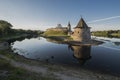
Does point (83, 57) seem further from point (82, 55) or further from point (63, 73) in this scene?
point (63, 73)

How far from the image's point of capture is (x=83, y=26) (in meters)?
50.3

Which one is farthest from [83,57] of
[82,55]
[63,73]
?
[63,73]

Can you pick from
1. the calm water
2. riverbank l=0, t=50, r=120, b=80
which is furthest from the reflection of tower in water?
riverbank l=0, t=50, r=120, b=80

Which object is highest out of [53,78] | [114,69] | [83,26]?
[83,26]

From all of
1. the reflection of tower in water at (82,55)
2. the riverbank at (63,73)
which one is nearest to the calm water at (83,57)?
the reflection of tower in water at (82,55)

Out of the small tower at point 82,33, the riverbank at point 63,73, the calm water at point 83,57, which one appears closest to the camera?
the riverbank at point 63,73

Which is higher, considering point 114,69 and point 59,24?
point 59,24

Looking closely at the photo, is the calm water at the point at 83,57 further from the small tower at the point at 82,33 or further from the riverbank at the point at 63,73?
the small tower at the point at 82,33

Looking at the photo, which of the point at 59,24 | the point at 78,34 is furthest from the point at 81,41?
the point at 59,24

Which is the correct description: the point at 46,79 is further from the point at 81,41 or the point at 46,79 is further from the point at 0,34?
the point at 0,34

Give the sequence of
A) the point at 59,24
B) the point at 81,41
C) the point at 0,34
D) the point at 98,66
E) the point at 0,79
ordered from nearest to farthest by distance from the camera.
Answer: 1. the point at 0,79
2. the point at 98,66
3. the point at 81,41
4. the point at 0,34
5. the point at 59,24

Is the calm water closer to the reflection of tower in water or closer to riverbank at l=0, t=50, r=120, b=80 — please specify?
the reflection of tower in water

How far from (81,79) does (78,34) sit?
39224mm

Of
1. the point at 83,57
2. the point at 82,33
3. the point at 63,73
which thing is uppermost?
the point at 82,33
